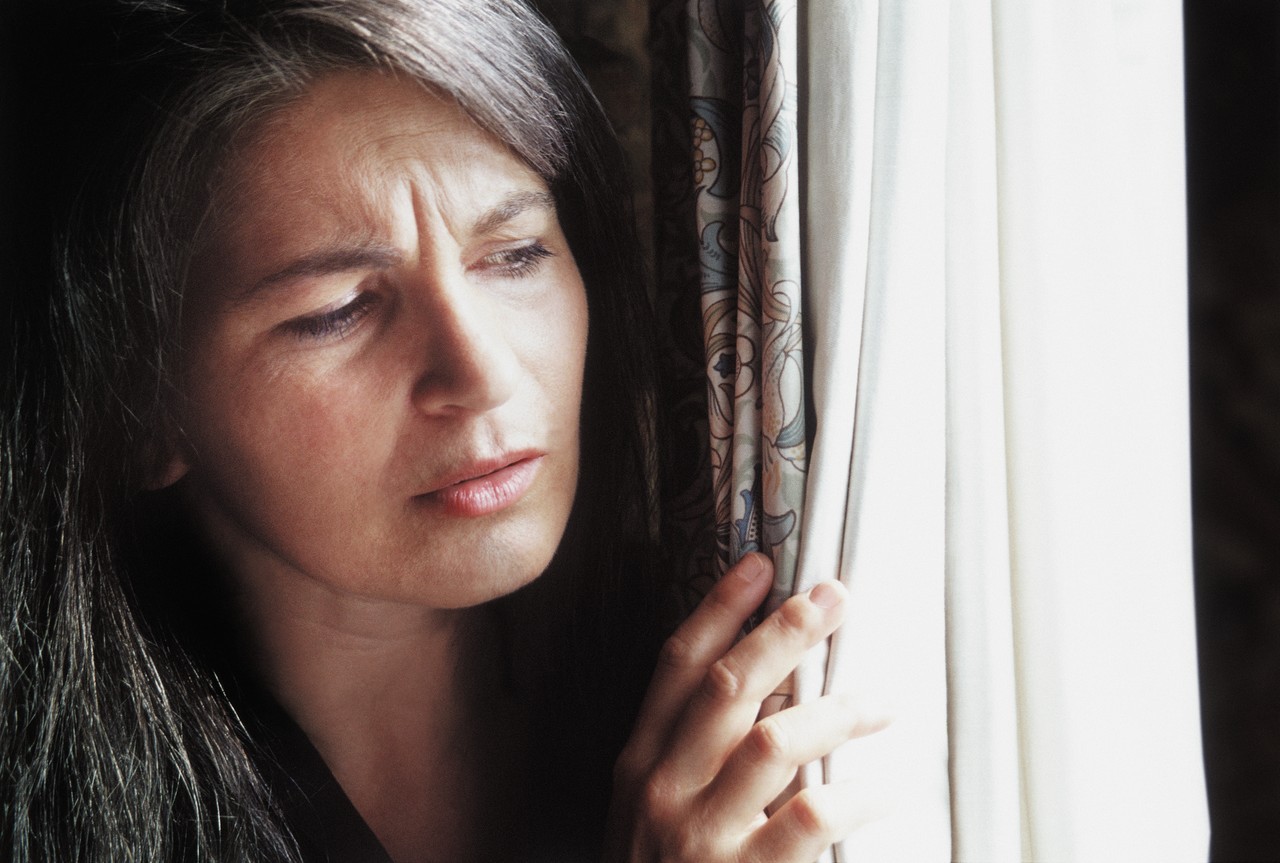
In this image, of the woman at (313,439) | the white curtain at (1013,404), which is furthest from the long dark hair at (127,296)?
the white curtain at (1013,404)

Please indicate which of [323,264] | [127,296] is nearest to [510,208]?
[323,264]

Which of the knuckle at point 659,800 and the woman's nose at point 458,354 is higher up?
the woman's nose at point 458,354

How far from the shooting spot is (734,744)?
75cm

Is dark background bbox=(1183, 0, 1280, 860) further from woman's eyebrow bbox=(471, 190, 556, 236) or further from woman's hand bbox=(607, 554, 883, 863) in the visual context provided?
woman's eyebrow bbox=(471, 190, 556, 236)

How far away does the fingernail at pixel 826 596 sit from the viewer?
2.34 ft

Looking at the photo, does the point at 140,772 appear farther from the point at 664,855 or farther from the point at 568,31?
the point at 568,31

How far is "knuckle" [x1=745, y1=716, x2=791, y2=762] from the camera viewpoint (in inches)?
28.1

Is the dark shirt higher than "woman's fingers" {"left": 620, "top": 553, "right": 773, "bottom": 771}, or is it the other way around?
"woman's fingers" {"left": 620, "top": 553, "right": 773, "bottom": 771}

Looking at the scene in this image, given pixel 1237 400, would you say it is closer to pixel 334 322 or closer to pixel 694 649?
pixel 694 649

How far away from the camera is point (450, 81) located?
704mm

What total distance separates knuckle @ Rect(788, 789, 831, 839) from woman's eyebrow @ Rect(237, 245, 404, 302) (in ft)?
1.70

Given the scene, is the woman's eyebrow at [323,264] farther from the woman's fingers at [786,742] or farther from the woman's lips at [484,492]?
the woman's fingers at [786,742]

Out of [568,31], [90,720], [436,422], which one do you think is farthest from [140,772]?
[568,31]

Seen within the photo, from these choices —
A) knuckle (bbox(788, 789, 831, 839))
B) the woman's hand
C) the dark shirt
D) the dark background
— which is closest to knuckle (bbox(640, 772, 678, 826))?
the woman's hand
